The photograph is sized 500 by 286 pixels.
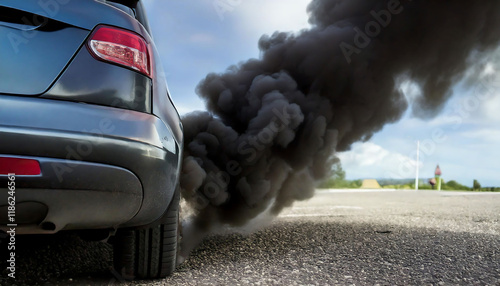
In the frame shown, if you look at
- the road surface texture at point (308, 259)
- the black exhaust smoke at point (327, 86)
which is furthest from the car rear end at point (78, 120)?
the black exhaust smoke at point (327, 86)

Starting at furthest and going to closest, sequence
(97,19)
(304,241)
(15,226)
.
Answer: (304,241), (97,19), (15,226)

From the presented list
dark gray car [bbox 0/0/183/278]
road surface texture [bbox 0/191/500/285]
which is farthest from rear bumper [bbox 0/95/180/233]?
road surface texture [bbox 0/191/500/285]

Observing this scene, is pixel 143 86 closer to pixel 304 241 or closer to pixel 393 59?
pixel 304 241

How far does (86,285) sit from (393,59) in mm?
5575

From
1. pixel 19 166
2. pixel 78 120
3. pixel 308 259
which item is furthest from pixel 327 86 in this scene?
pixel 19 166

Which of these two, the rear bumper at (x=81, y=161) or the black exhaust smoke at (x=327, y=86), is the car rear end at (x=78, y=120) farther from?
the black exhaust smoke at (x=327, y=86)

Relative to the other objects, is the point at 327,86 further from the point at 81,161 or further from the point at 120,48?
the point at 81,161

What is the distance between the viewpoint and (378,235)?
3.84 m

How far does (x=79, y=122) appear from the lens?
5.18 feet

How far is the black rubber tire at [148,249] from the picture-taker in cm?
208

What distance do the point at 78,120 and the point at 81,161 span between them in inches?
6.7

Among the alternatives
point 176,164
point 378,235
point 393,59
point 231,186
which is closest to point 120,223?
point 176,164

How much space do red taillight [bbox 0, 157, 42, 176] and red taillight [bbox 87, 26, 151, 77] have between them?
1.74 ft

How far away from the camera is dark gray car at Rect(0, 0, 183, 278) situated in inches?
59.4
